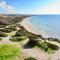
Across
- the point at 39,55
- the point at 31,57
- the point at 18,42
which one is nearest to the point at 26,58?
the point at 31,57

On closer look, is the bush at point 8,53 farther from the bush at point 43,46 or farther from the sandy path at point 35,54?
the bush at point 43,46

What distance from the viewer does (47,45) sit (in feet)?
71.6

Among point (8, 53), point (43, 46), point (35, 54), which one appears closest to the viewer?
point (8, 53)

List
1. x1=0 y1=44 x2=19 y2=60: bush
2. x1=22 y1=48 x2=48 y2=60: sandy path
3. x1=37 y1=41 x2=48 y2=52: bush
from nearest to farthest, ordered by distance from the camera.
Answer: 1. x1=0 y1=44 x2=19 y2=60: bush
2. x1=22 y1=48 x2=48 y2=60: sandy path
3. x1=37 y1=41 x2=48 y2=52: bush

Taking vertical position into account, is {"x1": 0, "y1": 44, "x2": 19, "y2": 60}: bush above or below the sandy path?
above

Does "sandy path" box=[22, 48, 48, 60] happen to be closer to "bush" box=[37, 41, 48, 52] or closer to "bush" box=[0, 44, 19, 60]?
"bush" box=[37, 41, 48, 52]

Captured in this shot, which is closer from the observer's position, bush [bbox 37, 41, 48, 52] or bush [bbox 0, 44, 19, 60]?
bush [bbox 0, 44, 19, 60]

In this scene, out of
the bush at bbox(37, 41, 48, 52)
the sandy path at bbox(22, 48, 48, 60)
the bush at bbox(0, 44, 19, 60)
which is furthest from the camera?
the bush at bbox(37, 41, 48, 52)

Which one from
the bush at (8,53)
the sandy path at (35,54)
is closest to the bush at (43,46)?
the sandy path at (35,54)

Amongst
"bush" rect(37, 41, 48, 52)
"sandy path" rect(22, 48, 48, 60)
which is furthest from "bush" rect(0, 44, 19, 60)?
"bush" rect(37, 41, 48, 52)

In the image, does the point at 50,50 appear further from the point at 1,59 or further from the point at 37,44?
the point at 1,59

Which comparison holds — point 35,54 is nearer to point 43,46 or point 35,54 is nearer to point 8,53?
point 43,46

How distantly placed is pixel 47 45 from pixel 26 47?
3.00 meters

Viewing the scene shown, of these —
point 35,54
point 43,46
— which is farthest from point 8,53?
point 43,46
